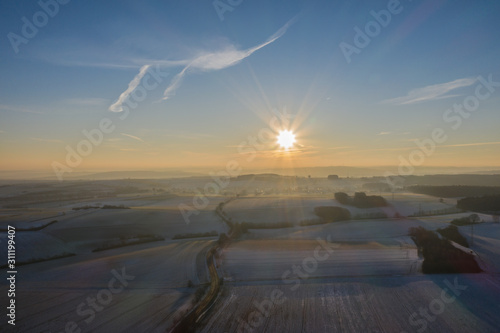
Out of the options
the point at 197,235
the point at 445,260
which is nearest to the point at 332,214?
the point at 197,235

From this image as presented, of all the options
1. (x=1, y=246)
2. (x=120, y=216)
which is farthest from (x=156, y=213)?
(x=1, y=246)

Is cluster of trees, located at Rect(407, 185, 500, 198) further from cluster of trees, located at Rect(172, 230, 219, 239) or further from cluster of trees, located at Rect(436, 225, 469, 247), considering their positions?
cluster of trees, located at Rect(172, 230, 219, 239)

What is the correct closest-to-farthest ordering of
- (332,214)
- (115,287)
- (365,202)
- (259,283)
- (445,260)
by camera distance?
(115,287) < (259,283) < (445,260) < (332,214) < (365,202)

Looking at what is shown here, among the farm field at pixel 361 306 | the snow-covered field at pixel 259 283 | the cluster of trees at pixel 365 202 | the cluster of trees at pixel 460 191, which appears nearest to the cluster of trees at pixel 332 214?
the cluster of trees at pixel 365 202

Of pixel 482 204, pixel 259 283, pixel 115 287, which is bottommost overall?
pixel 259 283

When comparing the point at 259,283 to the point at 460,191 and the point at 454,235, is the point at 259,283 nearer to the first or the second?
the point at 454,235

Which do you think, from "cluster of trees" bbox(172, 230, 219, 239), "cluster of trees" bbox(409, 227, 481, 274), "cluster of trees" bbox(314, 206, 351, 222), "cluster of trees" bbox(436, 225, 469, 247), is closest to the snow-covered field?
"cluster of trees" bbox(409, 227, 481, 274)

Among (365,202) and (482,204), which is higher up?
(365,202)
